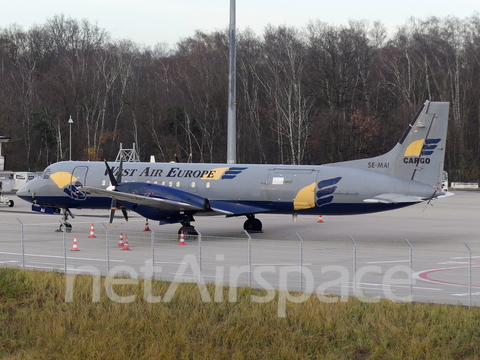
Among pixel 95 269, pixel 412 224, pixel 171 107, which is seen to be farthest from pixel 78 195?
pixel 171 107

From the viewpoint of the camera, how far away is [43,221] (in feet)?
111

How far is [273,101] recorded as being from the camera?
237 feet

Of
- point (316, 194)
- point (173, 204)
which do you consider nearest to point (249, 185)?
point (316, 194)

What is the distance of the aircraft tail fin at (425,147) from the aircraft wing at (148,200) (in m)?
7.72

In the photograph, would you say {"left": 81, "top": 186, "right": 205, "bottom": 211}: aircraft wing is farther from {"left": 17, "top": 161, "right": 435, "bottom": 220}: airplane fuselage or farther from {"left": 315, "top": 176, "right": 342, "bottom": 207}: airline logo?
{"left": 315, "top": 176, "right": 342, "bottom": 207}: airline logo

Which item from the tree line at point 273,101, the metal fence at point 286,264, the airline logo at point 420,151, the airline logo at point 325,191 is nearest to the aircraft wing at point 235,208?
the metal fence at point 286,264

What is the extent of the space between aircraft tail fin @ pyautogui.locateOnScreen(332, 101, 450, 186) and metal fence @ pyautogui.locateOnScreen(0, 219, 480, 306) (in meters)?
2.59

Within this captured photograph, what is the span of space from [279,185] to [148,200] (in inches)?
201

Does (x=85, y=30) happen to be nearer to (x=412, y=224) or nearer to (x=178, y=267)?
(x=412, y=224)

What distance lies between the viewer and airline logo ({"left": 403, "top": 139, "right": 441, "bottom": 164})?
24.3m

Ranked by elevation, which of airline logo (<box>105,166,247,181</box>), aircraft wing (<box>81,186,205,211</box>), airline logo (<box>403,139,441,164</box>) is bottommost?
aircraft wing (<box>81,186,205,211</box>)

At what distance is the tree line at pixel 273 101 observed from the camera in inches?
2749

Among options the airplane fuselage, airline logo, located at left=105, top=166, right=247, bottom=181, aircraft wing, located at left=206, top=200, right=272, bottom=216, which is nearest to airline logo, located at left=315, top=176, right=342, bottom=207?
the airplane fuselage

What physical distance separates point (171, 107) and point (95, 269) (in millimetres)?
56017
